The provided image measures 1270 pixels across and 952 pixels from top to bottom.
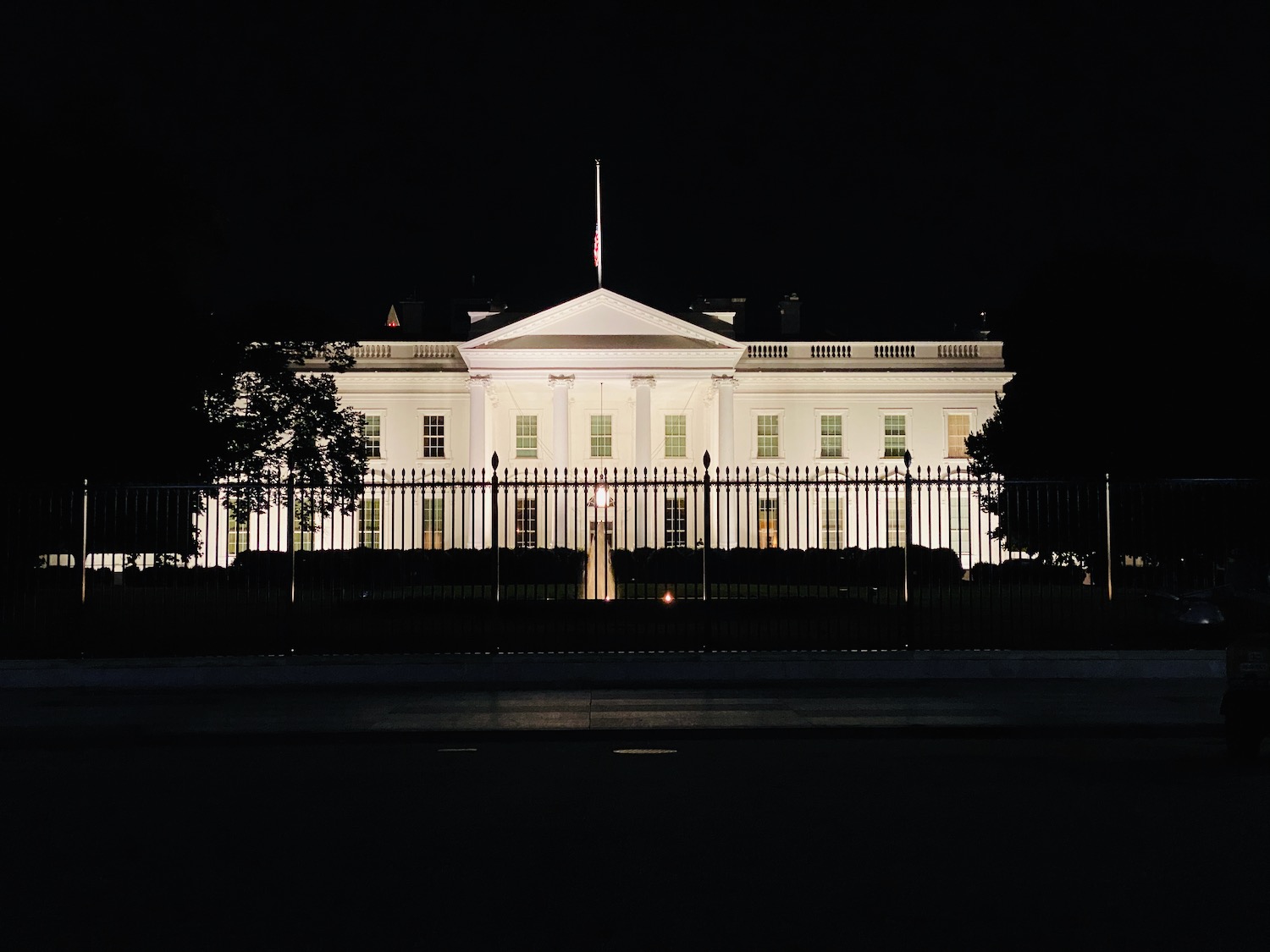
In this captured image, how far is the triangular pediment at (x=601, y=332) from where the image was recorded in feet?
166

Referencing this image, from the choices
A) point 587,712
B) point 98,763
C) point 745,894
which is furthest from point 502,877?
point 587,712

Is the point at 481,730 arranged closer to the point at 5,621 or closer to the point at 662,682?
the point at 662,682

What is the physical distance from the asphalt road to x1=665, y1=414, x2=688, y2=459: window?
44.6 meters

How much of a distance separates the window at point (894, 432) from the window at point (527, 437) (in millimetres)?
13850

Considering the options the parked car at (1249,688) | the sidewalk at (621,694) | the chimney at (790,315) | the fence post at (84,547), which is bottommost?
the sidewalk at (621,694)

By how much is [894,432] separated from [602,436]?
1179cm

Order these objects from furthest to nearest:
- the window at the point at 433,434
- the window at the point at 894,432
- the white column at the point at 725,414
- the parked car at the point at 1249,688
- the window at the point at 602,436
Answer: the window at the point at 433,434 → the window at the point at 894,432 → the window at the point at 602,436 → the white column at the point at 725,414 → the parked car at the point at 1249,688

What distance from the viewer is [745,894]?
17.1 feet

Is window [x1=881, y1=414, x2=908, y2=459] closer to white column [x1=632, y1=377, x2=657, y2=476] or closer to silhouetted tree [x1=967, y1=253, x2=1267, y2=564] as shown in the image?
white column [x1=632, y1=377, x2=657, y2=476]

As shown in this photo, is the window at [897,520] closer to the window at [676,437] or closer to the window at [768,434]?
the window at [768,434]

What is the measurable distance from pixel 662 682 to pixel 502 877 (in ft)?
29.9

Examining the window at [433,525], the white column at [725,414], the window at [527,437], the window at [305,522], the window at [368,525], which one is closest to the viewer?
the window at [433,525]

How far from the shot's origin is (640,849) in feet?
19.9

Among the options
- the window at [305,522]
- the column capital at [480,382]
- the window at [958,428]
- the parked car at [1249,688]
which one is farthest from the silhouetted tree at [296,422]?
the window at [958,428]
